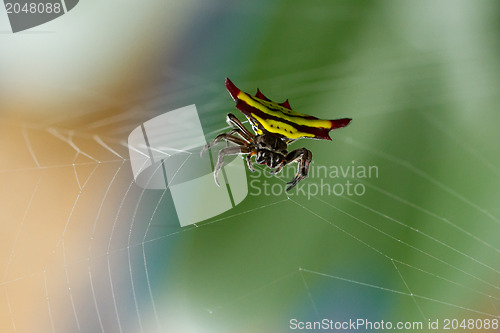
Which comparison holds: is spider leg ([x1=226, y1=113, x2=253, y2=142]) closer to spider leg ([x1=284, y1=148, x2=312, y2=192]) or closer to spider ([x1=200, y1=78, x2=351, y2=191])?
spider ([x1=200, y1=78, x2=351, y2=191])

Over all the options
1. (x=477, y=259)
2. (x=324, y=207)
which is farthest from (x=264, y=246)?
(x=477, y=259)

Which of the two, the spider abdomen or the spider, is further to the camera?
the spider abdomen

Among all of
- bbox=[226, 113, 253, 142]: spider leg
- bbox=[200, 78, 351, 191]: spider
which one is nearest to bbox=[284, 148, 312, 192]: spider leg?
bbox=[200, 78, 351, 191]: spider

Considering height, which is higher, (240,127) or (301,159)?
(240,127)

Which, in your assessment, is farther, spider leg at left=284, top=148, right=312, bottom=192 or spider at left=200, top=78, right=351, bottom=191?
spider leg at left=284, top=148, right=312, bottom=192

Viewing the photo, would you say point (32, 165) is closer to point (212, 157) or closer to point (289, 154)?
point (212, 157)

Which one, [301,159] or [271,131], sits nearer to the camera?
[271,131]

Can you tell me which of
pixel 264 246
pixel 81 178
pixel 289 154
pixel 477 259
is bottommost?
pixel 477 259

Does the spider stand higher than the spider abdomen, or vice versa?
the spider
